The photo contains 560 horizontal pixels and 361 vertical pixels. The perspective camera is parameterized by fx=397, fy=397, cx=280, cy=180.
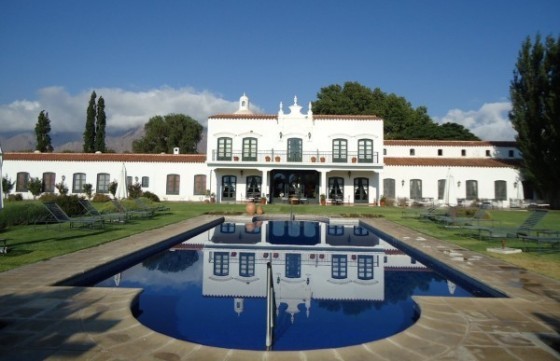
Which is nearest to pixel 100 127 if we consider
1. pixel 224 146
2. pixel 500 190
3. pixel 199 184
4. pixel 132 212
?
pixel 199 184

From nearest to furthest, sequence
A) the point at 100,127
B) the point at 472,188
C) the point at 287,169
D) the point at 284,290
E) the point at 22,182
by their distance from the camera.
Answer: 1. the point at 284,290
2. the point at 287,169
3. the point at 472,188
4. the point at 22,182
5. the point at 100,127

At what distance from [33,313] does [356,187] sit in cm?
2641

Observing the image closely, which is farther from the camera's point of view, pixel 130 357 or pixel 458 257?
pixel 458 257

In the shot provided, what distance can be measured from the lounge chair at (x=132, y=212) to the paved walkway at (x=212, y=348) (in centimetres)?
923

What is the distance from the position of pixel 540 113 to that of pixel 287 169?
1781cm

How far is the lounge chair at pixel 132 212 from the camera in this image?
→ 15543 millimetres

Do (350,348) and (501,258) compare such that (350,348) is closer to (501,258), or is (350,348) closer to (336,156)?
(501,258)

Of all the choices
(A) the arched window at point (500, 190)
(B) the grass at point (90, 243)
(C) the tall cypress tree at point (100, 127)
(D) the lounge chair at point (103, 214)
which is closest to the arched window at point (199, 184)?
(D) the lounge chair at point (103, 214)

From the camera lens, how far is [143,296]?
6422 mm

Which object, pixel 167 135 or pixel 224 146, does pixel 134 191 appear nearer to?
pixel 224 146

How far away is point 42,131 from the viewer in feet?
145

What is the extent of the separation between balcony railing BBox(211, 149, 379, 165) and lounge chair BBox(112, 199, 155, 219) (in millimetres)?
11655

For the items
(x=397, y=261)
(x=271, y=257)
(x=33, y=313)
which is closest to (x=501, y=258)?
(x=397, y=261)

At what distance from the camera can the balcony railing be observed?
28.4 meters
